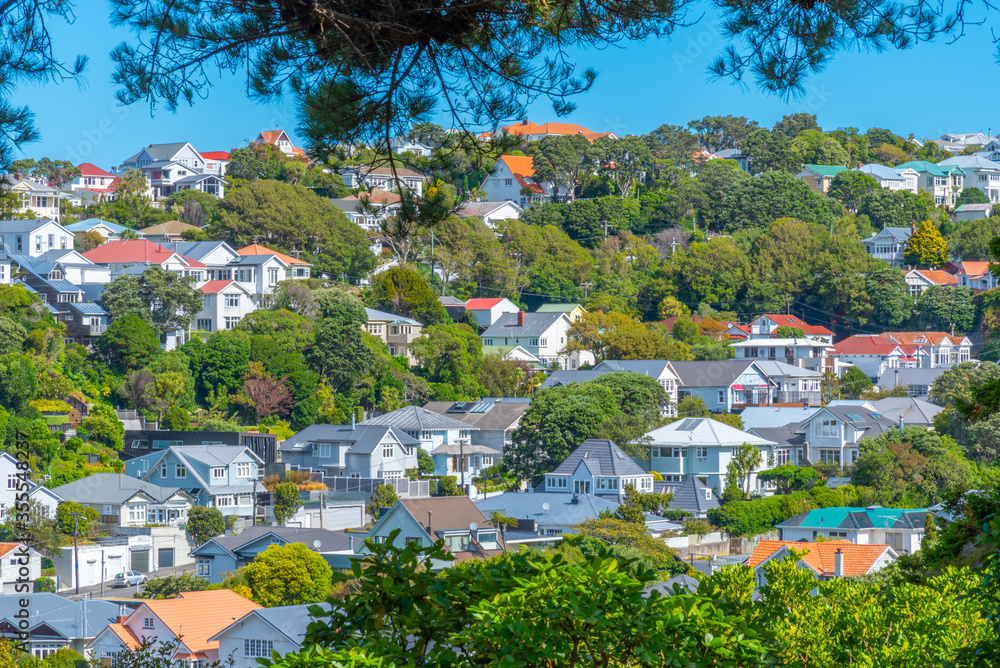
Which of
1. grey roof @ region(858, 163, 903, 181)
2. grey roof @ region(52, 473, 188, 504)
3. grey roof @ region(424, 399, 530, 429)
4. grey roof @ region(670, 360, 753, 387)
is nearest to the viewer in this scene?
grey roof @ region(52, 473, 188, 504)

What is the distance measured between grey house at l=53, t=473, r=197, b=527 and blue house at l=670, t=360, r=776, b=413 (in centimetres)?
2184

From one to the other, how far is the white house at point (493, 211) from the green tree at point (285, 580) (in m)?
39.1

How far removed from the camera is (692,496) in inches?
1341

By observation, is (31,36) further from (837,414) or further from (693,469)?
(837,414)

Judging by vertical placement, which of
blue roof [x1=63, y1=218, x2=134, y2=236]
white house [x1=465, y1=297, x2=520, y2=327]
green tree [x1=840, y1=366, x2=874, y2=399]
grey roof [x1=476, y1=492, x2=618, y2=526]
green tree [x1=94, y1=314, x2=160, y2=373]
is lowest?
grey roof [x1=476, y1=492, x2=618, y2=526]

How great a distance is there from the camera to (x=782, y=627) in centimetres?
504

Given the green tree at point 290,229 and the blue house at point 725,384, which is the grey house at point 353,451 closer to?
the blue house at point 725,384

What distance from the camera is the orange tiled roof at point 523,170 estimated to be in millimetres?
69062

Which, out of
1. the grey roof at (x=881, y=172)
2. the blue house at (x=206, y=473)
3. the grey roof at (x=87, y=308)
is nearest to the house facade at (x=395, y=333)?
the grey roof at (x=87, y=308)

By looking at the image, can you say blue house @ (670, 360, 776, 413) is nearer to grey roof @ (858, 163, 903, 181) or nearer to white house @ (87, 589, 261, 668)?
white house @ (87, 589, 261, 668)

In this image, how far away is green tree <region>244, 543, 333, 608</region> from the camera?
23.1 metres

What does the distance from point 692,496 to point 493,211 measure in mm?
32511

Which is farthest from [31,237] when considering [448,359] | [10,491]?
[10,491]

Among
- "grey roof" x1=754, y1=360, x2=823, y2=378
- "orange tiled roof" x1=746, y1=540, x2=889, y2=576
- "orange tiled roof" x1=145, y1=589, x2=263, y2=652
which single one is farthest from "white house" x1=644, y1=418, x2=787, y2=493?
"orange tiled roof" x1=145, y1=589, x2=263, y2=652
